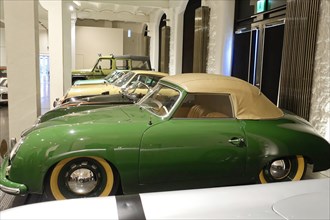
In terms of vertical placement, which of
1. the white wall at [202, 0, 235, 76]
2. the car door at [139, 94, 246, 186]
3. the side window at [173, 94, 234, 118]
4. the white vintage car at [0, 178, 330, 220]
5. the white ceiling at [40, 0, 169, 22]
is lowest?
the car door at [139, 94, 246, 186]

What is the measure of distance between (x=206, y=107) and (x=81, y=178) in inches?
63.0

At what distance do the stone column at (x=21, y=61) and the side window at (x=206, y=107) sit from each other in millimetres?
2597

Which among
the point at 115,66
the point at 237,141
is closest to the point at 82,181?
the point at 237,141

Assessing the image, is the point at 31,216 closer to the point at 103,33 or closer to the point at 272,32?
the point at 272,32

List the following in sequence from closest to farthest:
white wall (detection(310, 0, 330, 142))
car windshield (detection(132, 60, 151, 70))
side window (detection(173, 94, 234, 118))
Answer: side window (detection(173, 94, 234, 118)) → white wall (detection(310, 0, 330, 142)) → car windshield (detection(132, 60, 151, 70))

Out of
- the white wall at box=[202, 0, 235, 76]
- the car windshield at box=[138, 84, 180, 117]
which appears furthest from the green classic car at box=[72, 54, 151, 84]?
the car windshield at box=[138, 84, 180, 117]

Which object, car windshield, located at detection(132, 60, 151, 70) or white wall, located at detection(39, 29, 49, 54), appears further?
white wall, located at detection(39, 29, 49, 54)

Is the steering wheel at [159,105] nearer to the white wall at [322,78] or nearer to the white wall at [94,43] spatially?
the white wall at [322,78]

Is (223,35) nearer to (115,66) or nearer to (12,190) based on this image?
(115,66)

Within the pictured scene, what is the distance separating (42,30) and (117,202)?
21315 mm

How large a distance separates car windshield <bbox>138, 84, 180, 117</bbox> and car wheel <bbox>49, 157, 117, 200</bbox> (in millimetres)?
775

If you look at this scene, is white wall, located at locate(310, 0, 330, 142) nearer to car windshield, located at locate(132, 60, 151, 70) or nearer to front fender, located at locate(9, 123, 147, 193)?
front fender, located at locate(9, 123, 147, 193)

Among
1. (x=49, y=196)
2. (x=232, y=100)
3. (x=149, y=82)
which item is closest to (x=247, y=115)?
(x=232, y=100)

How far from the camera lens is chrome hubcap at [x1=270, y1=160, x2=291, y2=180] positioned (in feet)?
10.7
